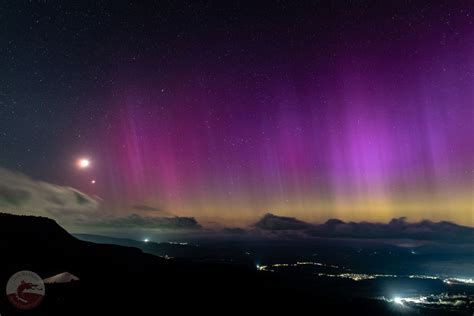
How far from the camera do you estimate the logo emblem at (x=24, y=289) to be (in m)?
25.5

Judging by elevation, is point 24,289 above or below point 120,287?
above

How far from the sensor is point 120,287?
169 feet

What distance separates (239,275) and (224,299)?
1611 inches

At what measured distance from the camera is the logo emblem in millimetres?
25523

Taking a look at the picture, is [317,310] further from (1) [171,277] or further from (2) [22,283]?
(2) [22,283]

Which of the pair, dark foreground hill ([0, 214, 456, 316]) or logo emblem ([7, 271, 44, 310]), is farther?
dark foreground hill ([0, 214, 456, 316])

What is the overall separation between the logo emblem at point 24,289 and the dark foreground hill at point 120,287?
12.3 feet

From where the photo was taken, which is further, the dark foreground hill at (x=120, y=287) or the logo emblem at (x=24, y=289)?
the dark foreground hill at (x=120, y=287)

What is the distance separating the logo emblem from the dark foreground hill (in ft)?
12.3

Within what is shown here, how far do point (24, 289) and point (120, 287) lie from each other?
27068mm

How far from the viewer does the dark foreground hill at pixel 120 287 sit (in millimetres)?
40000

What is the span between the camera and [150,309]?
151 feet

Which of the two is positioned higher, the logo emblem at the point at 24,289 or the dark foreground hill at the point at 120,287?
the logo emblem at the point at 24,289

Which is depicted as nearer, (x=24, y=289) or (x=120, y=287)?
(x=24, y=289)
